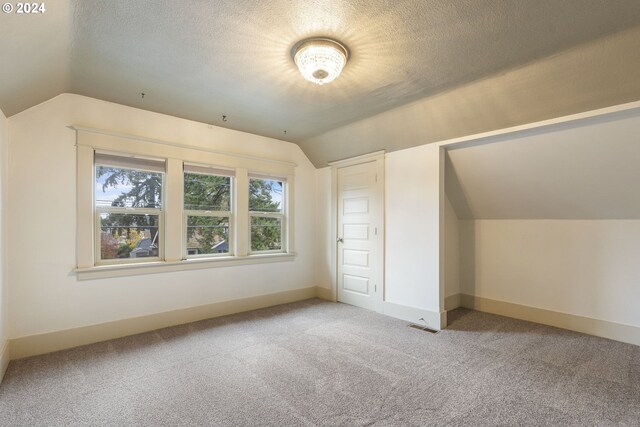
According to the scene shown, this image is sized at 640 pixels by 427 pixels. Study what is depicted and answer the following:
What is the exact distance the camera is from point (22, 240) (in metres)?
2.82

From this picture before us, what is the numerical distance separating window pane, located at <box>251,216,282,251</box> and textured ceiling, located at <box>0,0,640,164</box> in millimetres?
1912

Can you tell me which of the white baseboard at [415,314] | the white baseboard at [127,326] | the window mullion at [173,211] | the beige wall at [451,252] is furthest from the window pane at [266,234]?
the beige wall at [451,252]

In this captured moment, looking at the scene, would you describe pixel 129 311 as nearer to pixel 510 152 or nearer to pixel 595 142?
pixel 510 152

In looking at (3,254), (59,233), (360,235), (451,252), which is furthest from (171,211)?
(451,252)

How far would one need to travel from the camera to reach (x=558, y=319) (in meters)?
3.62

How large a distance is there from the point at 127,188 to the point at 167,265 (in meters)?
0.98

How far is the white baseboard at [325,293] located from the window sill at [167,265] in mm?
798

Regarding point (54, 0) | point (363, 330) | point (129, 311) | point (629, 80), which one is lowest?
point (363, 330)

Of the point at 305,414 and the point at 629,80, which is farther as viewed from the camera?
the point at 629,80

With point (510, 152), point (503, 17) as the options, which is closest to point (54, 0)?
point (503, 17)

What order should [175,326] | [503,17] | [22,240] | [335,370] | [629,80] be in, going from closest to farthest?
1. [503,17]
2. [629,80]
3. [335,370]
4. [22,240]
5. [175,326]

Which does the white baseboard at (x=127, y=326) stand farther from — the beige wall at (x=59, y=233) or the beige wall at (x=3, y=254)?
the beige wall at (x=3, y=254)

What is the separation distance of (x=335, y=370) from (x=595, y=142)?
3.12 m

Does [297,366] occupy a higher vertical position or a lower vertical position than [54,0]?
lower
